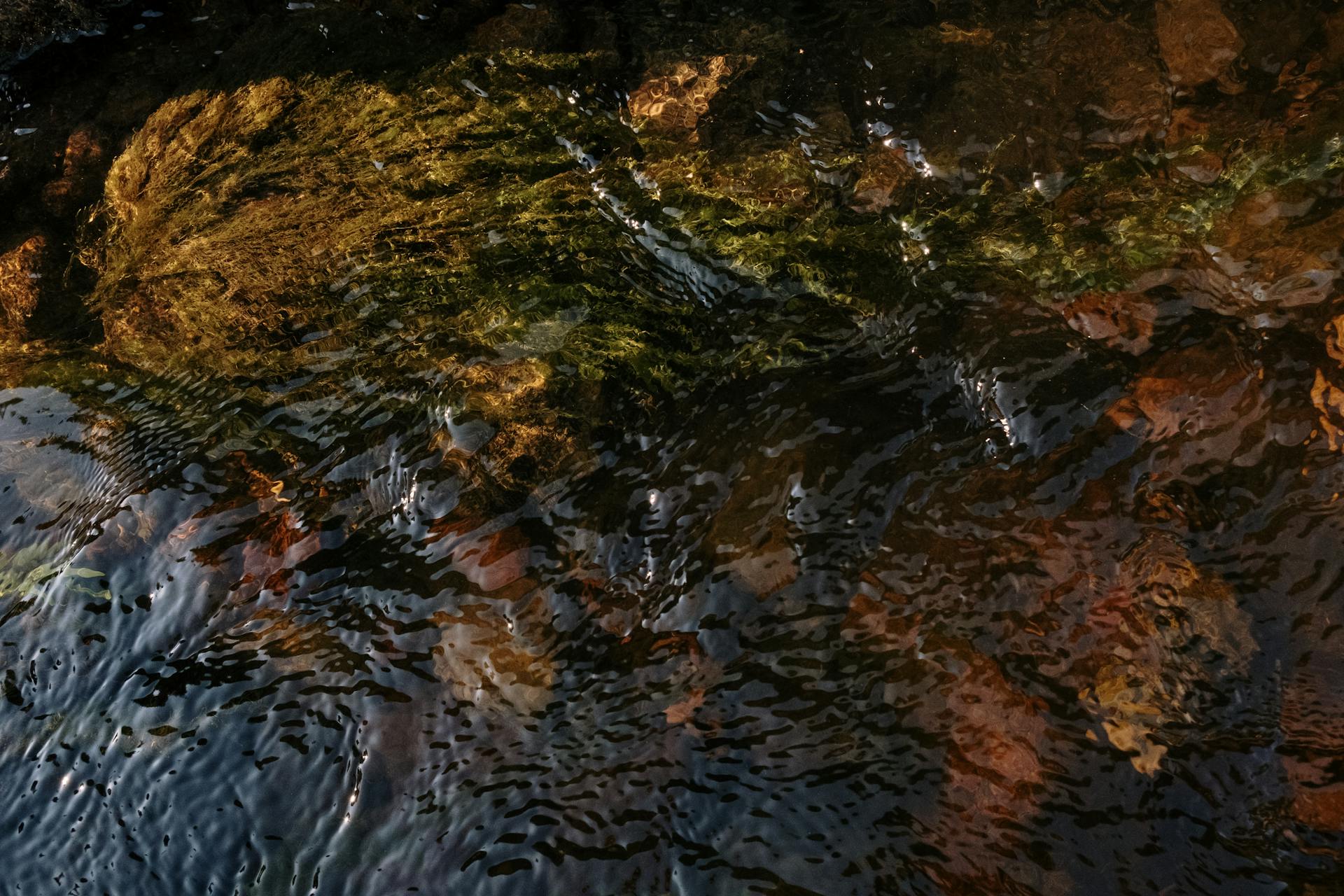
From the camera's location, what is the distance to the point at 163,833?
10.8 ft

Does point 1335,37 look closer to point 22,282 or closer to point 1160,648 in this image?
point 1160,648

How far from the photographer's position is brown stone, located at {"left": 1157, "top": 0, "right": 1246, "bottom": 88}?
414 cm

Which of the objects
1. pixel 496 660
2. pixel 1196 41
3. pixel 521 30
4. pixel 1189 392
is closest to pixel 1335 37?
pixel 1196 41

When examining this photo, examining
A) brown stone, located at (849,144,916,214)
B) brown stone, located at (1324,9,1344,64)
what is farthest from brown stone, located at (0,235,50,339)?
brown stone, located at (1324,9,1344,64)

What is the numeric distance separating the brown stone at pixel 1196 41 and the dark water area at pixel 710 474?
Answer: 22 mm

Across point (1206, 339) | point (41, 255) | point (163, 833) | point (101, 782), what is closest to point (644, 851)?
point (163, 833)

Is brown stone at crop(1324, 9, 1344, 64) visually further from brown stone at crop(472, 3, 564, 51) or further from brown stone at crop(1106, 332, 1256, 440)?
brown stone at crop(472, 3, 564, 51)

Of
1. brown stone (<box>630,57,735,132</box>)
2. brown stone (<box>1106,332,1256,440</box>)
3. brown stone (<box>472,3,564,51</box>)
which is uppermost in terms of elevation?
brown stone (<box>472,3,564,51</box>)

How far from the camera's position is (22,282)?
203 inches

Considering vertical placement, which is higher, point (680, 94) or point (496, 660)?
point (680, 94)

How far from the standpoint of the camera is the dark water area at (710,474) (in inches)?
114

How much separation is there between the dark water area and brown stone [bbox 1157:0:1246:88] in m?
0.02

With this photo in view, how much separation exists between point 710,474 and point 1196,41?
3.15 meters

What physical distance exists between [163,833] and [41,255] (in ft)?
12.0
